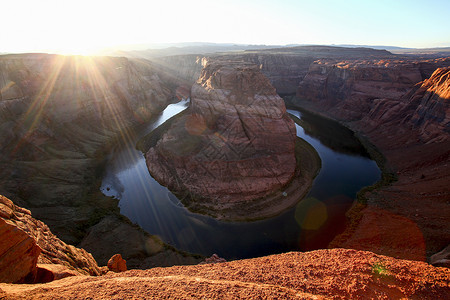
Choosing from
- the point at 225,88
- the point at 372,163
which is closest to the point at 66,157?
the point at 225,88

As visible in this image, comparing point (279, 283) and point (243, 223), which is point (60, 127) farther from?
point (279, 283)

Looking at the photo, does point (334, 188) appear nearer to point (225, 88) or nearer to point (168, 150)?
point (225, 88)

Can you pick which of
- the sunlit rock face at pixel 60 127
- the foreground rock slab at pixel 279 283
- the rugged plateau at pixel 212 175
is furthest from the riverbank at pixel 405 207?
the sunlit rock face at pixel 60 127

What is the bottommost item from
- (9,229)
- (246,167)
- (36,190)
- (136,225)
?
(136,225)

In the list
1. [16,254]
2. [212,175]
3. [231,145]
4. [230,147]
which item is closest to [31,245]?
[16,254]

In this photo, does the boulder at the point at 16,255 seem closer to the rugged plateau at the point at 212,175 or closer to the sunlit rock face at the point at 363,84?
the rugged plateau at the point at 212,175

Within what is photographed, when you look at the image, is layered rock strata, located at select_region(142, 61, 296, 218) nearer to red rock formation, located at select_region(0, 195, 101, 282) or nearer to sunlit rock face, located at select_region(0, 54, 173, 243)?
sunlit rock face, located at select_region(0, 54, 173, 243)
